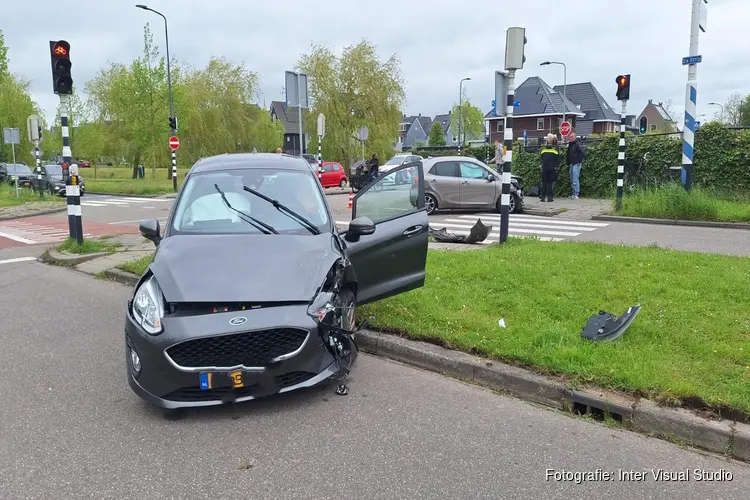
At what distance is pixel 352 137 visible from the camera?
41344mm

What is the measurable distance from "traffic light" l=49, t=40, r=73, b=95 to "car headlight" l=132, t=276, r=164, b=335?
7.83 m

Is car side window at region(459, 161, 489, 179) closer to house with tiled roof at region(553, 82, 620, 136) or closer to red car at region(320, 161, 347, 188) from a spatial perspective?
red car at region(320, 161, 347, 188)

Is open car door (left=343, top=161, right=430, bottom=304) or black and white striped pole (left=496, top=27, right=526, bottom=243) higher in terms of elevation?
black and white striped pole (left=496, top=27, right=526, bottom=243)

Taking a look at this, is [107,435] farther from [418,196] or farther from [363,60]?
[363,60]

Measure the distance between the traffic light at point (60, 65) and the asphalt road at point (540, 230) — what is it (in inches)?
162

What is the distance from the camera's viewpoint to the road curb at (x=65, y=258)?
10.1 metres

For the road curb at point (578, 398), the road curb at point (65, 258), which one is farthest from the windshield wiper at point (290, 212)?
the road curb at point (65, 258)

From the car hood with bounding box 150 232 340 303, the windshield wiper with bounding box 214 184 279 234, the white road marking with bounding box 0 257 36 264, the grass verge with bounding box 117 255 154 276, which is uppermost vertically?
Result: the windshield wiper with bounding box 214 184 279 234

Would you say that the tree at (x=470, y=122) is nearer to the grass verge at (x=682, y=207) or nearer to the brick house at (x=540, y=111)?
the brick house at (x=540, y=111)

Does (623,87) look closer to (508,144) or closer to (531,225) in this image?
(531,225)

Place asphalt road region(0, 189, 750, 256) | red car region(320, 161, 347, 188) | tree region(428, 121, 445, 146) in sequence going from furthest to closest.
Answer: tree region(428, 121, 445, 146)
red car region(320, 161, 347, 188)
asphalt road region(0, 189, 750, 256)

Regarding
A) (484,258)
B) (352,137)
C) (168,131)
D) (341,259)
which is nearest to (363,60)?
(352,137)

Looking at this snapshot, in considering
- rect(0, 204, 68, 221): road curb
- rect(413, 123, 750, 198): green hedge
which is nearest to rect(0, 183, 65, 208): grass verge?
rect(0, 204, 68, 221): road curb

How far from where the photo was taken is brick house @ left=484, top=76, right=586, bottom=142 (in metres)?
69.4
